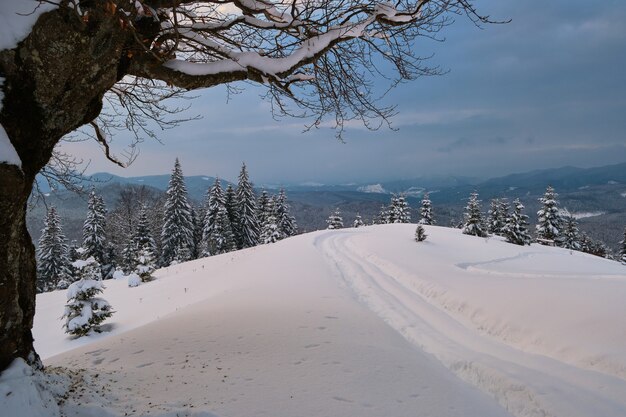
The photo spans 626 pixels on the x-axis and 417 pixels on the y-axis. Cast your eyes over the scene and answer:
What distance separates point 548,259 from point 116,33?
57.3 feet

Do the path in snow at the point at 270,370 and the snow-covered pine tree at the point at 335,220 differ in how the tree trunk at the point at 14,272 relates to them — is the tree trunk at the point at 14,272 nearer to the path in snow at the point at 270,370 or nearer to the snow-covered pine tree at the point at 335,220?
the path in snow at the point at 270,370

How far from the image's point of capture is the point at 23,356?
318 centimetres

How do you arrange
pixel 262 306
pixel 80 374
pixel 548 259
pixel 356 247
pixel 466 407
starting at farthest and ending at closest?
pixel 356 247 < pixel 548 259 < pixel 262 306 < pixel 80 374 < pixel 466 407

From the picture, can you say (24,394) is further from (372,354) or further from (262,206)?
(262,206)

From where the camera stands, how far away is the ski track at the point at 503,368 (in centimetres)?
411

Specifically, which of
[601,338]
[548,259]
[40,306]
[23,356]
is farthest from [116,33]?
[40,306]

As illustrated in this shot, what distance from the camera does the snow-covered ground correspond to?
144 inches

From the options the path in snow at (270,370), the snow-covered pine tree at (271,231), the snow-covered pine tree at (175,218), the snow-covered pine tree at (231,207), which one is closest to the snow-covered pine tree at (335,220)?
the snow-covered pine tree at (271,231)

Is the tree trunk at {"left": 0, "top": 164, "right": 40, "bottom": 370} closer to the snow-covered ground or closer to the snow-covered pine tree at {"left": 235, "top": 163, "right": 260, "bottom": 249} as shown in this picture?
the snow-covered ground

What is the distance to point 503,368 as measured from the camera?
5090 mm

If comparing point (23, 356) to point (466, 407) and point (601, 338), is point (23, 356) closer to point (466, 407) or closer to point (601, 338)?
point (466, 407)

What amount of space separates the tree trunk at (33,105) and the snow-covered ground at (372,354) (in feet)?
2.10

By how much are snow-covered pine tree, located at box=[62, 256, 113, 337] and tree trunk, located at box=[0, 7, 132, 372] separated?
28.6 feet

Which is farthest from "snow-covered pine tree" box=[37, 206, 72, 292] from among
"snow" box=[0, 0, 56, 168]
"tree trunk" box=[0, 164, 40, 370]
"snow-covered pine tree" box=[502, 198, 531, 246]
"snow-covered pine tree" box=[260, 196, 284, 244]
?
"snow-covered pine tree" box=[502, 198, 531, 246]
